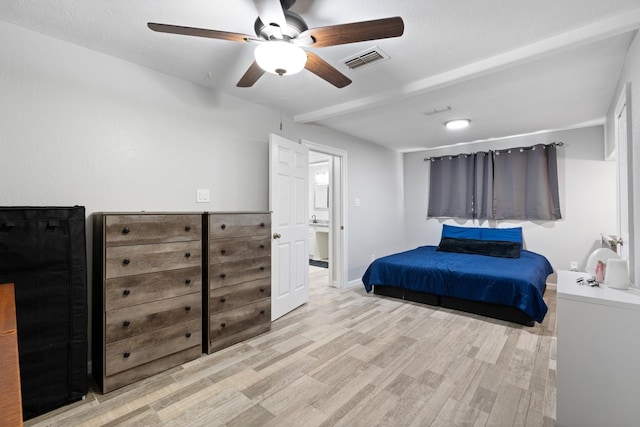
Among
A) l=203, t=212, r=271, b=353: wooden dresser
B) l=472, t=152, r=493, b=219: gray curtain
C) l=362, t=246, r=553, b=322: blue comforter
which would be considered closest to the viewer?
l=203, t=212, r=271, b=353: wooden dresser

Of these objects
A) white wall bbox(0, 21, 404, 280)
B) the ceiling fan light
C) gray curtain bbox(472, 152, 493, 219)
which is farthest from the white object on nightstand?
gray curtain bbox(472, 152, 493, 219)

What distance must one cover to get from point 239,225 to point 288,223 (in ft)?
2.63

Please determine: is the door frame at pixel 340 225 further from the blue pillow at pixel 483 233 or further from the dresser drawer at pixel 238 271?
the blue pillow at pixel 483 233

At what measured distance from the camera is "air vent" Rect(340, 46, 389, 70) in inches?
86.4

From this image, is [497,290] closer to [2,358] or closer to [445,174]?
[445,174]

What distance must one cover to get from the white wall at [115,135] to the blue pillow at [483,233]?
10.8ft

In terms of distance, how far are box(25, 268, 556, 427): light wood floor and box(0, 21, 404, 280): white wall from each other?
1242mm

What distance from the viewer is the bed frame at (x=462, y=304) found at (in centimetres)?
307

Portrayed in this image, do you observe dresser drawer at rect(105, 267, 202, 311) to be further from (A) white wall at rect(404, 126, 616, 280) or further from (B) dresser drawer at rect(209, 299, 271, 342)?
(A) white wall at rect(404, 126, 616, 280)

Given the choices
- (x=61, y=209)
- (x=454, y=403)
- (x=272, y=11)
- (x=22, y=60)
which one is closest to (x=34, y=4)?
(x=22, y=60)

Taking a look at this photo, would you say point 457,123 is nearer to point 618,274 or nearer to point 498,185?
point 498,185

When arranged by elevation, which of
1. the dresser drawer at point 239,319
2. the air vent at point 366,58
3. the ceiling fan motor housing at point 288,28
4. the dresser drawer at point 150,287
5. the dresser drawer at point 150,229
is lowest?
the dresser drawer at point 239,319

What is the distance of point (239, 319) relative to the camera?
2.69 meters

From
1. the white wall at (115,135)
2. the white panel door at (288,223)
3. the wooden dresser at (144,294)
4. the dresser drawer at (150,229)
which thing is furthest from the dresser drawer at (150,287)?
the white panel door at (288,223)
